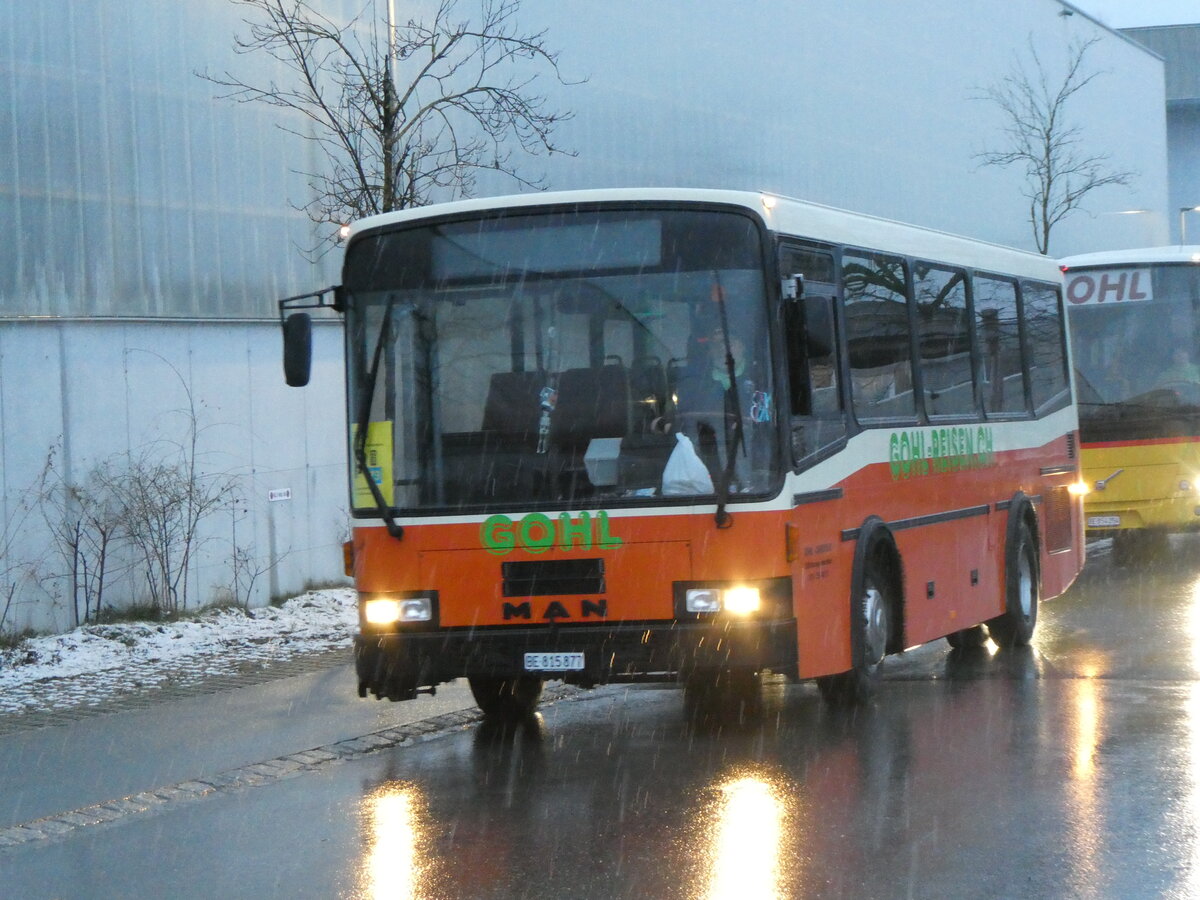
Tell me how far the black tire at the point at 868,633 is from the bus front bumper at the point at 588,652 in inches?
43.4

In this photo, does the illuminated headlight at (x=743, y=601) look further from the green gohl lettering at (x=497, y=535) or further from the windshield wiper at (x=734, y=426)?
the green gohl lettering at (x=497, y=535)

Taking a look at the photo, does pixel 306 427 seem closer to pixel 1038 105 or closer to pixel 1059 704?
pixel 1059 704

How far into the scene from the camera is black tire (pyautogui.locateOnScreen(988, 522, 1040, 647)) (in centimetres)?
1335

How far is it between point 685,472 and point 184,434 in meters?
8.09

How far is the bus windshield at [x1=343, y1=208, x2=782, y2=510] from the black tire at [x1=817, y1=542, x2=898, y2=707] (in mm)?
1525

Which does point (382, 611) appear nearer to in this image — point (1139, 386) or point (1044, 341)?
point (1044, 341)

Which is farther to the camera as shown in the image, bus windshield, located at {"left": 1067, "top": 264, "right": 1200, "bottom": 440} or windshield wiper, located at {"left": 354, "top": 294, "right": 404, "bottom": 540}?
bus windshield, located at {"left": 1067, "top": 264, "right": 1200, "bottom": 440}

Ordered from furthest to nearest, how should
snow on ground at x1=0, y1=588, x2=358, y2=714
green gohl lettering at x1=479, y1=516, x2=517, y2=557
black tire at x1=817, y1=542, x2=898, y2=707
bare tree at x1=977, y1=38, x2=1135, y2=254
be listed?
bare tree at x1=977, y1=38, x2=1135, y2=254
snow on ground at x1=0, y1=588, x2=358, y2=714
black tire at x1=817, y1=542, x2=898, y2=707
green gohl lettering at x1=479, y1=516, x2=517, y2=557

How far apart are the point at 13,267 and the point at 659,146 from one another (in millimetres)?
13261

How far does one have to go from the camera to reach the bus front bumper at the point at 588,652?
29.3 feet

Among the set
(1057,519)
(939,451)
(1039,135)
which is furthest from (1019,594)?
(1039,135)

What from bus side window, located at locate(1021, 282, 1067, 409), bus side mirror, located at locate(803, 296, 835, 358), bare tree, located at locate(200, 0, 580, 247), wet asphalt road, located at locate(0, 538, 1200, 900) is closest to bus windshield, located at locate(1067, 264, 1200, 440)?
bus side window, located at locate(1021, 282, 1067, 409)

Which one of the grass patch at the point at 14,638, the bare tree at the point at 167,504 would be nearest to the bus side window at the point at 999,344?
the bare tree at the point at 167,504

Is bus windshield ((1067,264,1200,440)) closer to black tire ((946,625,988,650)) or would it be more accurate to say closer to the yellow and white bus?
the yellow and white bus
